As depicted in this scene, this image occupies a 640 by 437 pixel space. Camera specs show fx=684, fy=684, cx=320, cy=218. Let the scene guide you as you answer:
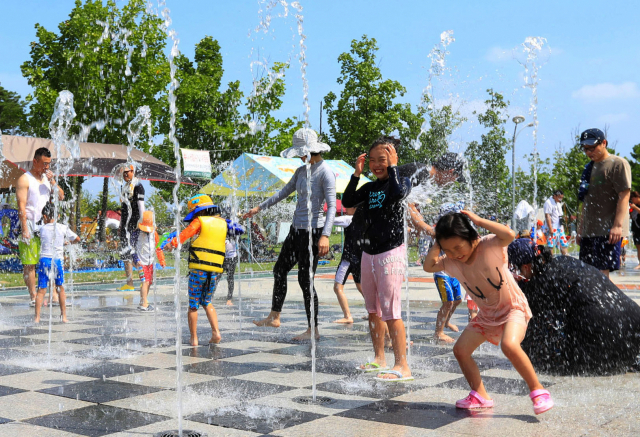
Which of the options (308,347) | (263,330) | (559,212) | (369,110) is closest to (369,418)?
(308,347)

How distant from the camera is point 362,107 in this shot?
33.8 m

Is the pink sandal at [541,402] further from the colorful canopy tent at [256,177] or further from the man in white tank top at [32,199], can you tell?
the colorful canopy tent at [256,177]

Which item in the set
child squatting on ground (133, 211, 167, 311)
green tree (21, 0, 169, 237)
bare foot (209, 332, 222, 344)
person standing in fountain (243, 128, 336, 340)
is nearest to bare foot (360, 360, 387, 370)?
person standing in fountain (243, 128, 336, 340)

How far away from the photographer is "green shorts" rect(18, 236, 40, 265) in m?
7.61

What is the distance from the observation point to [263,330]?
688 cm

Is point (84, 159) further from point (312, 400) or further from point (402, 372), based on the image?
point (312, 400)

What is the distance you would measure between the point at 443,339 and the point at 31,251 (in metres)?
4.67

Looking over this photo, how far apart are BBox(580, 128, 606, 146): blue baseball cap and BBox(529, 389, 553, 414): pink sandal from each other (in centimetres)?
265

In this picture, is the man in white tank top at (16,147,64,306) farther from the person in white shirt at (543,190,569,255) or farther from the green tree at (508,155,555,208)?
the green tree at (508,155,555,208)

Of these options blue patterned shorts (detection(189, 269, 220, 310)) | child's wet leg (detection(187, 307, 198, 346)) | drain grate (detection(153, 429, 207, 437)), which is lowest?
drain grate (detection(153, 429, 207, 437))

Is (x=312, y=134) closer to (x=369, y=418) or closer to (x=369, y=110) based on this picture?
(x=369, y=418)

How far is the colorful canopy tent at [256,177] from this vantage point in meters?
18.3

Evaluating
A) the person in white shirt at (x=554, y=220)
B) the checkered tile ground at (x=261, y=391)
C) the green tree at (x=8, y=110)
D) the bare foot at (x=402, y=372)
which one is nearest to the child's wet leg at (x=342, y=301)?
the checkered tile ground at (x=261, y=391)

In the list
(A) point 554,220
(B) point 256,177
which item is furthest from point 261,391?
(B) point 256,177
